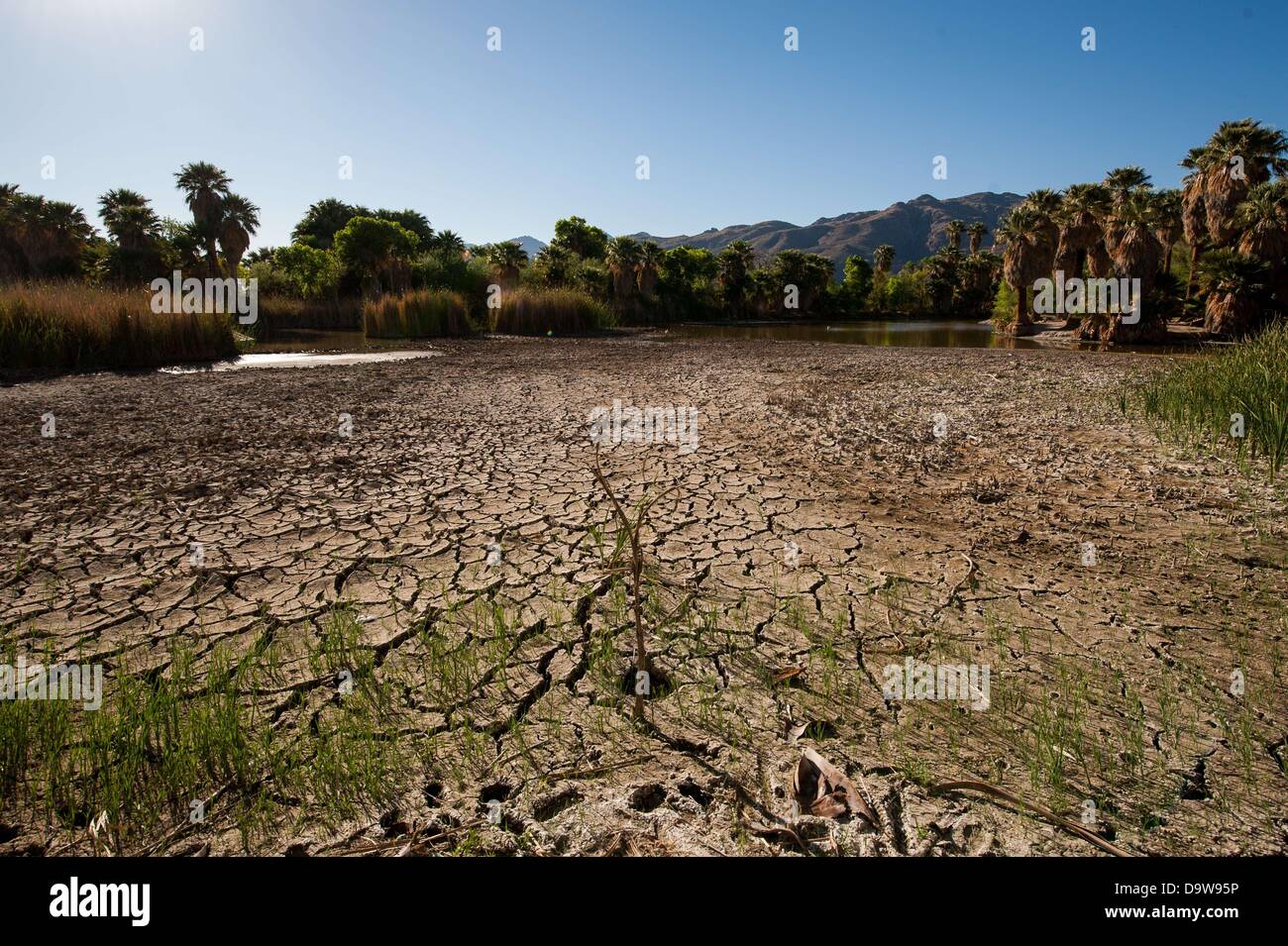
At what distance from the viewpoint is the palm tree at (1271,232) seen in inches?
1156

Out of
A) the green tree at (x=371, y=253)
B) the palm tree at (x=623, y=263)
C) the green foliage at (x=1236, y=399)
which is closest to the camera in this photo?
the green foliage at (x=1236, y=399)

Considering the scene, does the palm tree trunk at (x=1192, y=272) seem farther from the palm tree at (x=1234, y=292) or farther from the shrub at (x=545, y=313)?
the shrub at (x=545, y=313)

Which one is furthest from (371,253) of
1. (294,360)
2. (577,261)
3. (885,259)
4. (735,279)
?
(885,259)

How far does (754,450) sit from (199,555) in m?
5.32

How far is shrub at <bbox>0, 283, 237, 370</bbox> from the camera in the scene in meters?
12.7

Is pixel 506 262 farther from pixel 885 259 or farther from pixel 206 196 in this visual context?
pixel 885 259

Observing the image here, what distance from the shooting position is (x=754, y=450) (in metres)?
7.01

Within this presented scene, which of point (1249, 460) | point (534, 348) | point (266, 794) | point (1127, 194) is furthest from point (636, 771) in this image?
point (1127, 194)

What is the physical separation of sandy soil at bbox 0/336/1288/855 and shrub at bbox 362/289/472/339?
59.9 feet

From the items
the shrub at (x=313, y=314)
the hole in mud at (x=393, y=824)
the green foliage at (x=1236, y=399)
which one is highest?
the shrub at (x=313, y=314)

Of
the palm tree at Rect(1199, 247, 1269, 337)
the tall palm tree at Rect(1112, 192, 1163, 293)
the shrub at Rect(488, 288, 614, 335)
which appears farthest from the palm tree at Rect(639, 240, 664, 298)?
the palm tree at Rect(1199, 247, 1269, 337)

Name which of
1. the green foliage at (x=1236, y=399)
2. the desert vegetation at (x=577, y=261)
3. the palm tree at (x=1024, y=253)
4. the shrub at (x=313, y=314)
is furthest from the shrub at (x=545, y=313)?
the palm tree at (x=1024, y=253)

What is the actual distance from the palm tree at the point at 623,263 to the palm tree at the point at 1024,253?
28.0 meters
